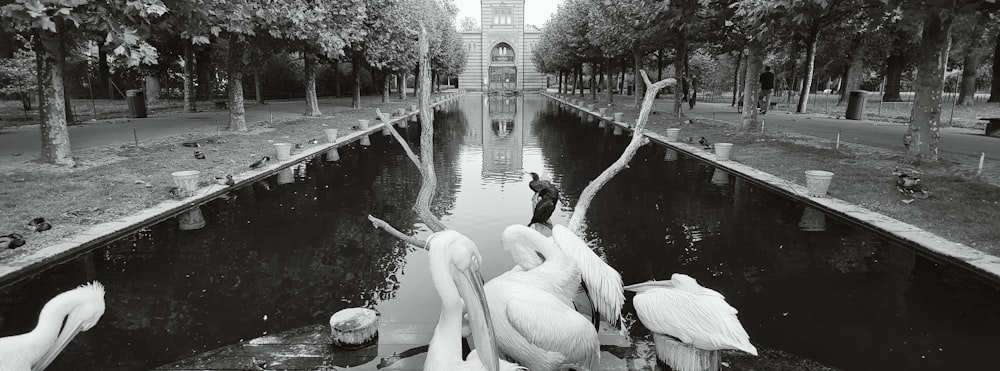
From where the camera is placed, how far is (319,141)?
837 inches

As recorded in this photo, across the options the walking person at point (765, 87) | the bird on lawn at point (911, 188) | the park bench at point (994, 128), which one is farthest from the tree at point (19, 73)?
the park bench at point (994, 128)

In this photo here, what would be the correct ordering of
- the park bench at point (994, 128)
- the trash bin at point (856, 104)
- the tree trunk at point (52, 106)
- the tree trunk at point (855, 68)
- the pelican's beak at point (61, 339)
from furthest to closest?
the tree trunk at point (855, 68) < the trash bin at point (856, 104) < the park bench at point (994, 128) < the tree trunk at point (52, 106) < the pelican's beak at point (61, 339)

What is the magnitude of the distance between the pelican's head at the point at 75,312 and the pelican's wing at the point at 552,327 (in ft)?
10.3

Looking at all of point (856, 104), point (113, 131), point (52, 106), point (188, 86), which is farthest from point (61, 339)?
point (188, 86)

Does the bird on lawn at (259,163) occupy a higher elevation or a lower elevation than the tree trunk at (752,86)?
lower

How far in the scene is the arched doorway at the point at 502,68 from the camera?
320ft

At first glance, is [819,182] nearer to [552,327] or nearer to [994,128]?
[552,327]

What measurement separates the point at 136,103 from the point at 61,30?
16808mm

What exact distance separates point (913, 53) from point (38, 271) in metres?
47.4

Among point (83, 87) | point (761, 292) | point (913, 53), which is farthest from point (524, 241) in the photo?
point (83, 87)

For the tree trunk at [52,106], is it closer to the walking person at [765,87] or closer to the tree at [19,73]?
the tree at [19,73]

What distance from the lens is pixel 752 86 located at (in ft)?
72.6

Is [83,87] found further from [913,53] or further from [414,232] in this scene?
[913,53]

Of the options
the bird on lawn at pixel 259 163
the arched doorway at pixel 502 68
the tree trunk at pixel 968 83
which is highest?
the arched doorway at pixel 502 68
